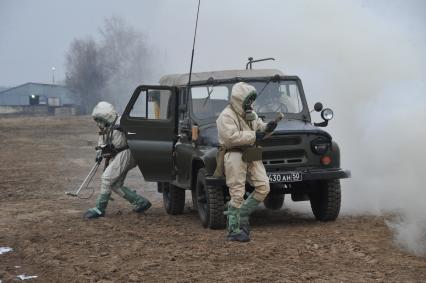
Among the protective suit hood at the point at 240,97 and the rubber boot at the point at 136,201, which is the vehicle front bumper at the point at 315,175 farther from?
the rubber boot at the point at 136,201

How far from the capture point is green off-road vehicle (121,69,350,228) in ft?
29.1

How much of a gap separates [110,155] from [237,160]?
10.2 ft

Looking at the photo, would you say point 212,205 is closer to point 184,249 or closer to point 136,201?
point 184,249

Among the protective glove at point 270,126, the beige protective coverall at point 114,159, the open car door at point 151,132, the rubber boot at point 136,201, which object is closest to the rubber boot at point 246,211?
the protective glove at point 270,126

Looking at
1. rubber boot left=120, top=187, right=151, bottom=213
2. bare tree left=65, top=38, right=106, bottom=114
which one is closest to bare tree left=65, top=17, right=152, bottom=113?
bare tree left=65, top=38, right=106, bottom=114


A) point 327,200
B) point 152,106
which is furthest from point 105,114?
point 327,200

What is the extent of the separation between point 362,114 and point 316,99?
2.80 meters

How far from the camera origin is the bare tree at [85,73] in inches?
2889

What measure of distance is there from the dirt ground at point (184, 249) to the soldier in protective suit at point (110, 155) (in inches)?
11.5

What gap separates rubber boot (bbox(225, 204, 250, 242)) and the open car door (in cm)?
224

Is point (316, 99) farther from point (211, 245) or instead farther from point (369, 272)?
point (369, 272)

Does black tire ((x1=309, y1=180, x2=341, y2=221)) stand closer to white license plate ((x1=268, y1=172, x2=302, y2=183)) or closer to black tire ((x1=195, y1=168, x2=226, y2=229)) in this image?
white license plate ((x1=268, y1=172, x2=302, y2=183))

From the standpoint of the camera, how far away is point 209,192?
344 inches

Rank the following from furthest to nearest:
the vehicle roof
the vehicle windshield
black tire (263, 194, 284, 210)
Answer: black tire (263, 194, 284, 210), the vehicle roof, the vehicle windshield
